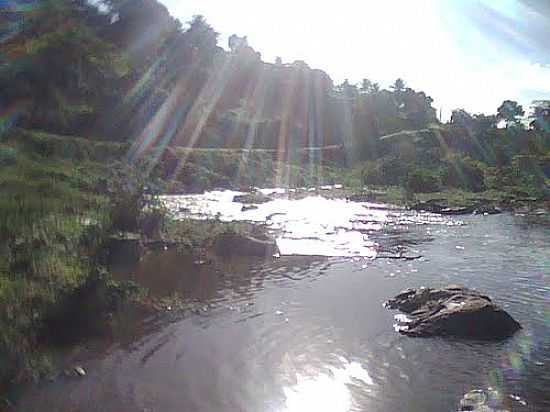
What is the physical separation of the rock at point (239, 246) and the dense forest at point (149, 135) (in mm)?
3395

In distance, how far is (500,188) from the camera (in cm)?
6341

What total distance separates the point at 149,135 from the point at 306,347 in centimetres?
5042

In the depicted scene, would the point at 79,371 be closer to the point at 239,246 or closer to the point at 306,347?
the point at 306,347

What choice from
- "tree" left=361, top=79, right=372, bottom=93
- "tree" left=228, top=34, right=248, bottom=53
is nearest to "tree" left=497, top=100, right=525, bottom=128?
"tree" left=361, top=79, right=372, bottom=93

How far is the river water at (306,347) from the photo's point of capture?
368 inches

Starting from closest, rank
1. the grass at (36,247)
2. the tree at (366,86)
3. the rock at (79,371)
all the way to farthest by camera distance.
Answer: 1. the grass at (36,247)
2. the rock at (79,371)
3. the tree at (366,86)

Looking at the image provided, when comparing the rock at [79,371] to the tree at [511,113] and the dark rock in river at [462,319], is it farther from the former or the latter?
the tree at [511,113]

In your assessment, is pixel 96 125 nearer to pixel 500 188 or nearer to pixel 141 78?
pixel 141 78

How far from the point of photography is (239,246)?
2144 centimetres

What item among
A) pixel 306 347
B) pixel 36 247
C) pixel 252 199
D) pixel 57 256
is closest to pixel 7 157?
pixel 36 247

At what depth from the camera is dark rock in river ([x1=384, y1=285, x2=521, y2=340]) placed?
1273cm

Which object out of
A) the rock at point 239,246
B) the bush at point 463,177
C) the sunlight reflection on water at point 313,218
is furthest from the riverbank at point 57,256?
the bush at point 463,177

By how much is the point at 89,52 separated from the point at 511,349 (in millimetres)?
39070

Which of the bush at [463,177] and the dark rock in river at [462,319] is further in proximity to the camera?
the bush at [463,177]
